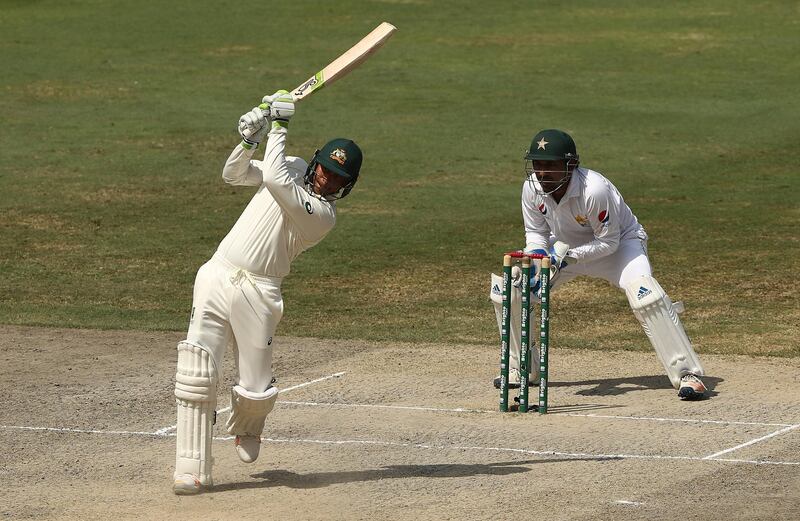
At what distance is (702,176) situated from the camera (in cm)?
2073

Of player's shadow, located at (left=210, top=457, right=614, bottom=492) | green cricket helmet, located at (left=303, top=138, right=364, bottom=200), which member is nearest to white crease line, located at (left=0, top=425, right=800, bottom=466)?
player's shadow, located at (left=210, top=457, right=614, bottom=492)

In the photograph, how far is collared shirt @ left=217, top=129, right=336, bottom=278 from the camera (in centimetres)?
816

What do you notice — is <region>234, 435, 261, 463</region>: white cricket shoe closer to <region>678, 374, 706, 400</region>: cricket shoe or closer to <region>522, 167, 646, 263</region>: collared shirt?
<region>522, 167, 646, 263</region>: collared shirt

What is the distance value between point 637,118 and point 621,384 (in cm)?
1401

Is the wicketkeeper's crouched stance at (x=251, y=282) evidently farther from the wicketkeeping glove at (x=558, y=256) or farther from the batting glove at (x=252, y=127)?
the wicketkeeping glove at (x=558, y=256)

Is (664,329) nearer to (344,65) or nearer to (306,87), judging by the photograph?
(344,65)

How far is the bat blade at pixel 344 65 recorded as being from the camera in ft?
28.8

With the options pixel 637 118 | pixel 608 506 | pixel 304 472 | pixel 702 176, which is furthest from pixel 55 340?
pixel 637 118

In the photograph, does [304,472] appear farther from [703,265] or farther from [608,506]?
[703,265]

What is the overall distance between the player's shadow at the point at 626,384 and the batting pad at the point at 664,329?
0.99 ft

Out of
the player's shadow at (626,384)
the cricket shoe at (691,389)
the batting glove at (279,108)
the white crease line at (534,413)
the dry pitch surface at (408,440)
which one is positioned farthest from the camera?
the player's shadow at (626,384)

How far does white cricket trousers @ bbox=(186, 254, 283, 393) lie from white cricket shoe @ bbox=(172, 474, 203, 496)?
0.60 m

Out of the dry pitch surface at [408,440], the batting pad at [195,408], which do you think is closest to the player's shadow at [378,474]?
the dry pitch surface at [408,440]

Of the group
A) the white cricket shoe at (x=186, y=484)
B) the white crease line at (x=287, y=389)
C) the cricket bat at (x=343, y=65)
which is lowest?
the white crease line at (x=287, y=389)
